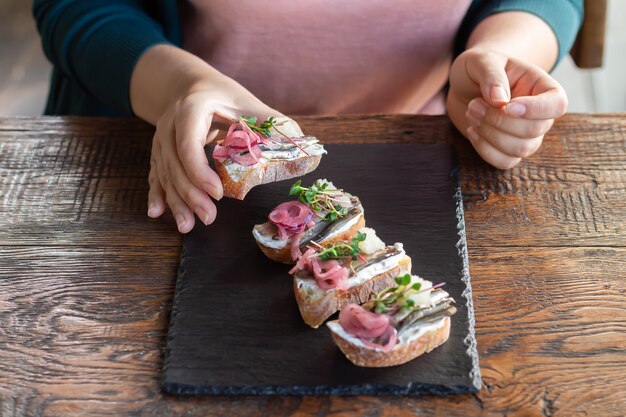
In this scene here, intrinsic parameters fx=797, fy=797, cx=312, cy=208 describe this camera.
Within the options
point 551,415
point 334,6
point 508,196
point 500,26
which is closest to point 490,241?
point 508,196

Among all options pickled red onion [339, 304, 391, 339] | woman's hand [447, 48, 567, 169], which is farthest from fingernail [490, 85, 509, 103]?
pickled red onion [339, 304, 391, 339]

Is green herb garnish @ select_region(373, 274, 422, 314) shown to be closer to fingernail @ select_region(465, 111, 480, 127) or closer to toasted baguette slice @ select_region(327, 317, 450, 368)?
toasted baguette slice @ select_region(327, 317, 450, 368)

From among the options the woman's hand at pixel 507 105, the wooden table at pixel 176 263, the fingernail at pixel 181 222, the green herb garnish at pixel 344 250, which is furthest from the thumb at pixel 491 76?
the fingernail at pixel 181 222

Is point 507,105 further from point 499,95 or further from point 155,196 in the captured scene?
point 155,196

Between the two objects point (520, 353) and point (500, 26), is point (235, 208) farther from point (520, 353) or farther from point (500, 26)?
point (500, 26)

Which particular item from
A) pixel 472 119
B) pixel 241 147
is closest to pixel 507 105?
pixel 472 119
